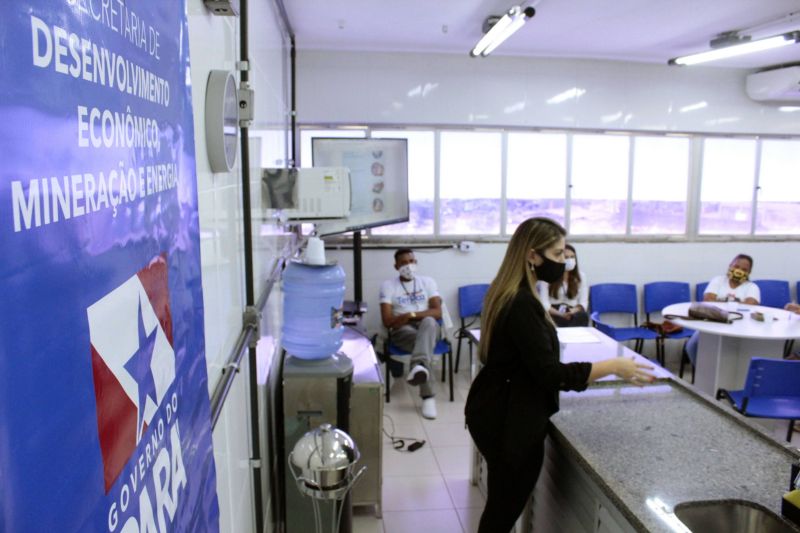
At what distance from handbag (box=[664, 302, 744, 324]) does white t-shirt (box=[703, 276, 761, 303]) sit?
0.59 metres

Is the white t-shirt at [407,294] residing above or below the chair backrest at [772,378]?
above

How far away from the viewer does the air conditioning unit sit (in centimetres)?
554

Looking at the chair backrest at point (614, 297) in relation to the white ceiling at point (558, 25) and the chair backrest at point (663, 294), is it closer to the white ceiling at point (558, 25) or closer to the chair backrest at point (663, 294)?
the chair backrest at point (663, 294)

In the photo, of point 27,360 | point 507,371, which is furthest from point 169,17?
point 507,371

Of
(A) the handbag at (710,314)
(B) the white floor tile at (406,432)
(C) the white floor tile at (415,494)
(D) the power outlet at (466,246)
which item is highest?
(D) the power outlet at (466,246)

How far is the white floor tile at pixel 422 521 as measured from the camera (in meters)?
3.09

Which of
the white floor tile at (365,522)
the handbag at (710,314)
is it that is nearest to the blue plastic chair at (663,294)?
the handbag at (710,314)

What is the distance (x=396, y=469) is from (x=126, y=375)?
10.7 feet

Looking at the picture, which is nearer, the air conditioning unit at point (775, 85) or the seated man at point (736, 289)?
the seated man at point (736, 289)

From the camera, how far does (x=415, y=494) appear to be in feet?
11.3

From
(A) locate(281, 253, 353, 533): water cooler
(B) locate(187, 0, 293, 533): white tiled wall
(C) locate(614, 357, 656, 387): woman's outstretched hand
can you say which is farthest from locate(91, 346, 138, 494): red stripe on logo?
(A) locate(281, 253, 353, 533): water cooler

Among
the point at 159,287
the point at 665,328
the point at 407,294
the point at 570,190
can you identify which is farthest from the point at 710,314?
the point at 159,287

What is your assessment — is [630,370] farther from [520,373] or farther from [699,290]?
[699,290]

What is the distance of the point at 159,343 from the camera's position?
0.85 meters
